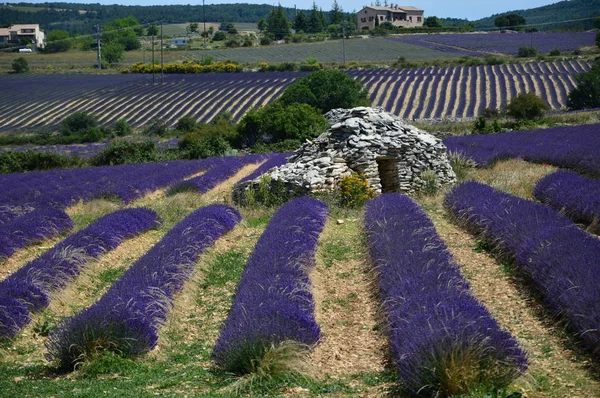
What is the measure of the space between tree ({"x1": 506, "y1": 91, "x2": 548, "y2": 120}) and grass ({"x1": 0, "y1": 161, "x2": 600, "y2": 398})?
30.7 m

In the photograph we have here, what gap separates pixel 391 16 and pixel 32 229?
419 feet

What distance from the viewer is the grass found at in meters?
6.24

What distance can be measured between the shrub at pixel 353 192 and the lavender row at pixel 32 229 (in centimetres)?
580

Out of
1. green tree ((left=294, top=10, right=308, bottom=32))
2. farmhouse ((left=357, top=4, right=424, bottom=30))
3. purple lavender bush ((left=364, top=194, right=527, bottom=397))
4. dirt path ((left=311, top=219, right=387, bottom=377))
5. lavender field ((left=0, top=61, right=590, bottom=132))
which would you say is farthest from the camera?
farmhouse ((left=357, top=4, right=424, bottom=30))

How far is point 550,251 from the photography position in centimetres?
862

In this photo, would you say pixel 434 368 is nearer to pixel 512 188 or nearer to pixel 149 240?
pixel 149 240

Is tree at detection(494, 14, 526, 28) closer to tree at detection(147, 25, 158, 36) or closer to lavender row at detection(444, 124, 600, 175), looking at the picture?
tree at detection(147, 25, 158, 36)

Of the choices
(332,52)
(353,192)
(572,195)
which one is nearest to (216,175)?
(353,192)

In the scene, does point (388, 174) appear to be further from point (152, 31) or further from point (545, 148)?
point (152, 31)

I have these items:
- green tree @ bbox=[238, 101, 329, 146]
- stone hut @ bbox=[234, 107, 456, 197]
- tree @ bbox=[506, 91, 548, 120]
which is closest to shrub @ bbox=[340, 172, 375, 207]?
stone hut @ bbox=[234, 107, 456, 197]

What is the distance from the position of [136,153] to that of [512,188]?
22968mm

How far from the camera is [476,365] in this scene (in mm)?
5758

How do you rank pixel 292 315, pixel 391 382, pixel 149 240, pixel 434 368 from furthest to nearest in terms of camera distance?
pixel 149 240, pixel 292 315, pixel 391 382, pixel 434 368

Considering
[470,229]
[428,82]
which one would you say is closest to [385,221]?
[470,229]
